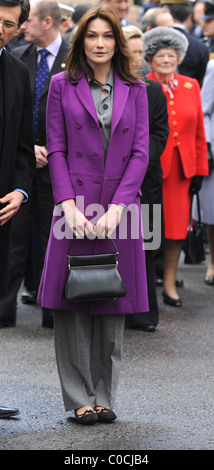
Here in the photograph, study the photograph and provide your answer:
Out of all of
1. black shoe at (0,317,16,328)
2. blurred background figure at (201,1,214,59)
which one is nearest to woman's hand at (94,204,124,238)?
black shoe at (0,317,16,328)

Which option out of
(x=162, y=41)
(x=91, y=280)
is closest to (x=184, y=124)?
(x=162, y=41)

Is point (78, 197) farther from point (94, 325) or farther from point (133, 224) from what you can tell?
point (94, 325)

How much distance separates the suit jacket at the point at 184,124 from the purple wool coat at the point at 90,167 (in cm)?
248

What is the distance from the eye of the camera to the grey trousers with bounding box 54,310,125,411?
183 inches

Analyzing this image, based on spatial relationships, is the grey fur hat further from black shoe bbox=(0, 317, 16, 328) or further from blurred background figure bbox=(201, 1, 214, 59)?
black shoe bbox=(0, 317, 16, 328)

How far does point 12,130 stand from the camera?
4.25 meters

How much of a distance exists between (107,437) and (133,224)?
1.04m

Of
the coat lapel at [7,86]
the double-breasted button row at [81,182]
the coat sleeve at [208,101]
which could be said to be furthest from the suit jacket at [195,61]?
the coat lapel at [7,86]

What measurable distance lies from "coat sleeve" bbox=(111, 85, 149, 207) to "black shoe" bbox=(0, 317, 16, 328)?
2.45 m

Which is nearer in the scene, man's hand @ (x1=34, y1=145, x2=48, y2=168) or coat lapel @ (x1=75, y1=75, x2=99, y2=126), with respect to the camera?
coat lapel @ (x1=75, y1=75, x2=99, y2=126)

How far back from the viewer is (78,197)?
460cm

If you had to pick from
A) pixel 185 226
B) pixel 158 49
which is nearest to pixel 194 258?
pixel 185 226

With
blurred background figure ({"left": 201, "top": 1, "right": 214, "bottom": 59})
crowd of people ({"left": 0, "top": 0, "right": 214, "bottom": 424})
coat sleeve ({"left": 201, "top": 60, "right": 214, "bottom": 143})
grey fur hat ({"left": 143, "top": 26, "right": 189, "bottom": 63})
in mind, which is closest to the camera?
crowd of people ({"left": 0, "top": 0, "right": 214, "bottom": 424})

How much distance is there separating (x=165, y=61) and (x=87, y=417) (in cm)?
326
